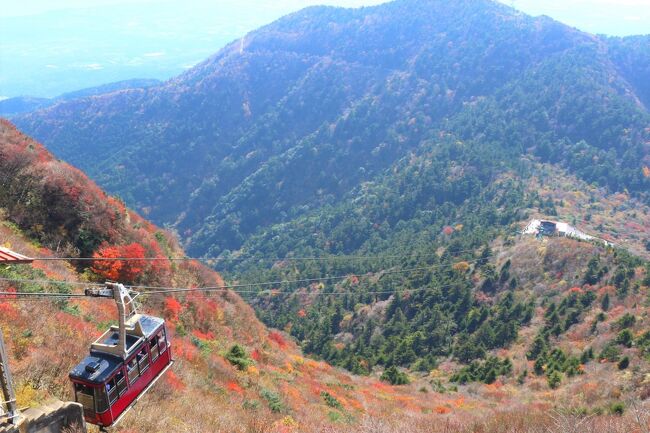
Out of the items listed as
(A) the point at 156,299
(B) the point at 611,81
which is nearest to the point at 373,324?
(A) the point at 156,299

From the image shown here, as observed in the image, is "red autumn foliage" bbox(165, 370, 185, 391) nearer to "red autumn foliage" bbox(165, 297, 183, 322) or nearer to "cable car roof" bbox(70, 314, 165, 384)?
"cable car roof" bbox(70, 314, 165, 384)

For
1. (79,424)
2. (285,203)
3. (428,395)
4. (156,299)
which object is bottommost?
(285,203)

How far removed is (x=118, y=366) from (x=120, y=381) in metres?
0.44

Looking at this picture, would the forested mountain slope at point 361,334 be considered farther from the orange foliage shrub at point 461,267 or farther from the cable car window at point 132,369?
the cable car window at point 132,369

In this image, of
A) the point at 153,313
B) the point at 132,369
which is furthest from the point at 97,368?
the point at 153,313

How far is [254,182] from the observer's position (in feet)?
594

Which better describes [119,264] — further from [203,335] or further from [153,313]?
[203,335]

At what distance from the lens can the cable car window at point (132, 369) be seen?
11.9 m

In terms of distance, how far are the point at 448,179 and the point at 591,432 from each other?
121 meters

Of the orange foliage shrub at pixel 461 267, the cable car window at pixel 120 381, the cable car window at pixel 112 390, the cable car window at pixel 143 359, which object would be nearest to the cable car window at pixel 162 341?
the cable car window at pixel 143 359

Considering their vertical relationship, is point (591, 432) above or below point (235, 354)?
above

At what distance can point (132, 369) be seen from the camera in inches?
475

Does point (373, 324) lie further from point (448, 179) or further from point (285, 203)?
point (285, 203)

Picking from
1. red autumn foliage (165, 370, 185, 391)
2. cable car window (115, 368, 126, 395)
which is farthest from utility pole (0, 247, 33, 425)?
red autumn foliage (165, 370, 185, 391)
